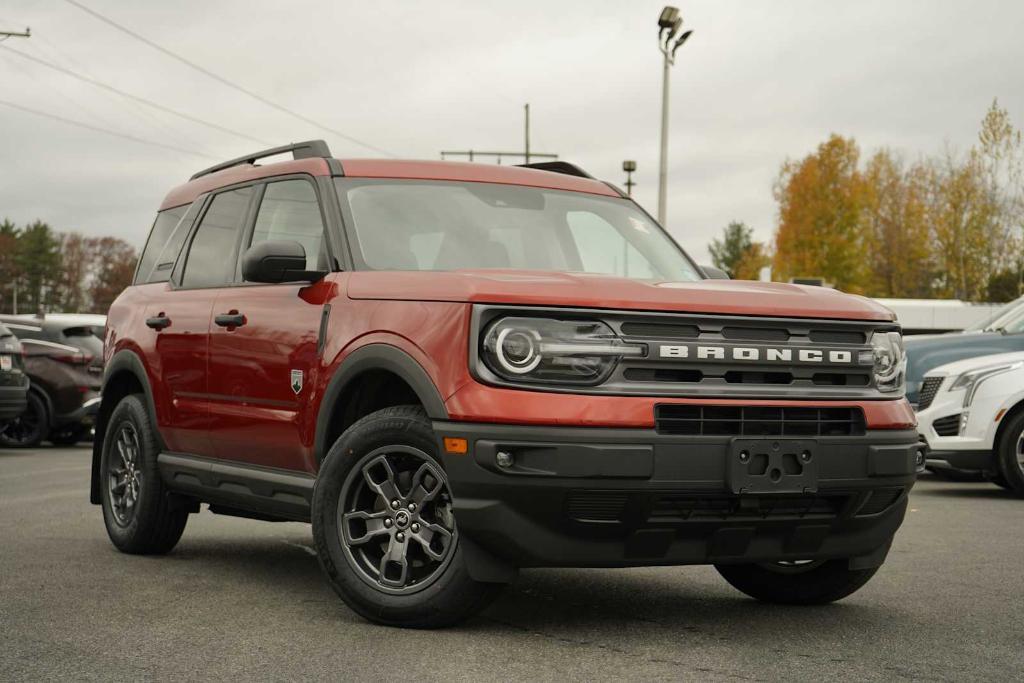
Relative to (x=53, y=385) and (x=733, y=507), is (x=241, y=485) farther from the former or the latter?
(x=53, y=385)

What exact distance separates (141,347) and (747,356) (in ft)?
12.8

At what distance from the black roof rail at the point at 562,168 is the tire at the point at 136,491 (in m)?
2.49

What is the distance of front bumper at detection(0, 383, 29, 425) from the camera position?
16.2 m

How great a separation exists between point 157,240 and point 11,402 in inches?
336

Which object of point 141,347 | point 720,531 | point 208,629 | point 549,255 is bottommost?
point 208,629

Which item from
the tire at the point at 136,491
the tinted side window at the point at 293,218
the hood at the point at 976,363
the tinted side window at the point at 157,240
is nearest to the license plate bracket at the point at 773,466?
the tinted side window at the point at 293,218

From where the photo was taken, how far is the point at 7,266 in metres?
139

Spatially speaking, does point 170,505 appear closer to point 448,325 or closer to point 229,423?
point 229,423

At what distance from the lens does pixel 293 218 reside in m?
6.92

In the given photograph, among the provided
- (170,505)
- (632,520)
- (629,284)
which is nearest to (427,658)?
(632,520)

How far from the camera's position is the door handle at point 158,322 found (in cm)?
770

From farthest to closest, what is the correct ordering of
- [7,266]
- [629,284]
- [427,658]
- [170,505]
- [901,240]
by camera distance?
[7,266] → [901,240] → [170,505] → [629,284] → [427,658]

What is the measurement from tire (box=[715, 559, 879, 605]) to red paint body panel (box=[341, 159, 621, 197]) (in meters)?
2.03

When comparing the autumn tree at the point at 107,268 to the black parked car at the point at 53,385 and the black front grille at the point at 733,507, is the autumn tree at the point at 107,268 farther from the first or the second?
the black front grille at the point at 733,507
